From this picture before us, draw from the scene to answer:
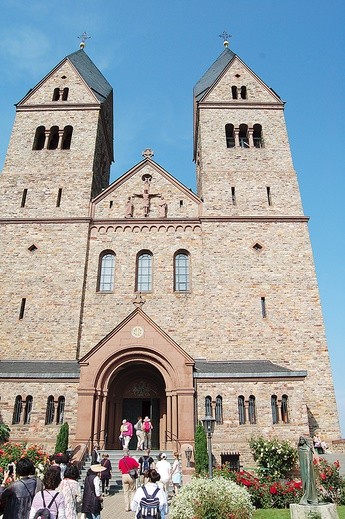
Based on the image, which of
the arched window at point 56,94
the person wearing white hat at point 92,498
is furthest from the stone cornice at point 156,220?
the person wearing white hat at point 92,498

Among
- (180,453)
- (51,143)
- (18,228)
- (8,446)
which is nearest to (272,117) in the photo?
(51,143)

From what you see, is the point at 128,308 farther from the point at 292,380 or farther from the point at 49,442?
the point at 292,380

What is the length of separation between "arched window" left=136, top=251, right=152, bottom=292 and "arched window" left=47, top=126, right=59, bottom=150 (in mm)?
10547

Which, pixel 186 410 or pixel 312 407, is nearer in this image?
pixel 186 410

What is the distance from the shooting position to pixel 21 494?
5.30 meters

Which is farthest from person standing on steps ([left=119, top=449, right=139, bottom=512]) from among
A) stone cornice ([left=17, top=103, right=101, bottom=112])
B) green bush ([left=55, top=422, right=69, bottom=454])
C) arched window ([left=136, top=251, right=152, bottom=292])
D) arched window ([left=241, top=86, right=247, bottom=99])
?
arched window ([left=241, top=86, right=247, bottom=99])

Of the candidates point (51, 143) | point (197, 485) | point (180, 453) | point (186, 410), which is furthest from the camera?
point (51, 143)

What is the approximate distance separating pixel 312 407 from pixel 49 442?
11.6 metres

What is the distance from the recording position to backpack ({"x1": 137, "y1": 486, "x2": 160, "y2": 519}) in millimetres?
→ 6258

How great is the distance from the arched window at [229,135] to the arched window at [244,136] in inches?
22.7

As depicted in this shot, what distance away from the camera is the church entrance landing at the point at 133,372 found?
17234 millimetres

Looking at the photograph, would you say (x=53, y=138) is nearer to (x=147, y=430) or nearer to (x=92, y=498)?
(x=147, y=430)

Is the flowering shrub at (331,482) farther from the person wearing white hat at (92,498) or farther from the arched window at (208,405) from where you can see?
the person wearing white hat at (92,498)

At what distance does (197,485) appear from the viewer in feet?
30.2
